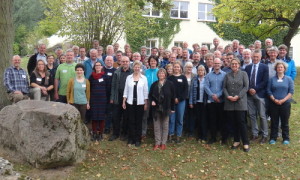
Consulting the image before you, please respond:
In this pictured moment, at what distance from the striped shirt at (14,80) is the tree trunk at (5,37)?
1.86 feet

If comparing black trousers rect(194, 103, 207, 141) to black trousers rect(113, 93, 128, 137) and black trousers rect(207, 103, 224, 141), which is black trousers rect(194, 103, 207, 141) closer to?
black trousers rect(207, 103, 224, 141)

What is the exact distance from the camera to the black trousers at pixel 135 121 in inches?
Answer: 287

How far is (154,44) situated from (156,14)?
7.88 ft

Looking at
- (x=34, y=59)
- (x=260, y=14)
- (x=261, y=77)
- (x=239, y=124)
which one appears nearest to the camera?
(x=239, y=124)

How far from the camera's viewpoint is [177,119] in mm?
7621

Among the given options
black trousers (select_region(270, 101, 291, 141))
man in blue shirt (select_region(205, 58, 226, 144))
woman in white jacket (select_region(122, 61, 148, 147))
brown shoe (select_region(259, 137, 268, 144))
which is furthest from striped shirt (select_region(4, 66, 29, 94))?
black trousers (select_region(270, 101, 291, 141))

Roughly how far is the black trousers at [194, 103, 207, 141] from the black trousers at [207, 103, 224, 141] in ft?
0.41

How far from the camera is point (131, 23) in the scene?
13117 millimetres

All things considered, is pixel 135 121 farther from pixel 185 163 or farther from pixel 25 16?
pixel 25 16

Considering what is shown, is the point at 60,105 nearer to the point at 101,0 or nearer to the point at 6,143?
the point at 6,143

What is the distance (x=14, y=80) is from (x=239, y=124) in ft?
18.2

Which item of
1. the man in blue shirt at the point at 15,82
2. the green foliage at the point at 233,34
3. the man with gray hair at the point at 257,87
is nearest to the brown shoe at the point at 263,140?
the man with gray hair at the point at 257,87

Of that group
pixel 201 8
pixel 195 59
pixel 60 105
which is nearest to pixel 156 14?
pixel 201 8

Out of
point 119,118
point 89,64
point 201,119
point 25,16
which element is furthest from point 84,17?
point 25,16
